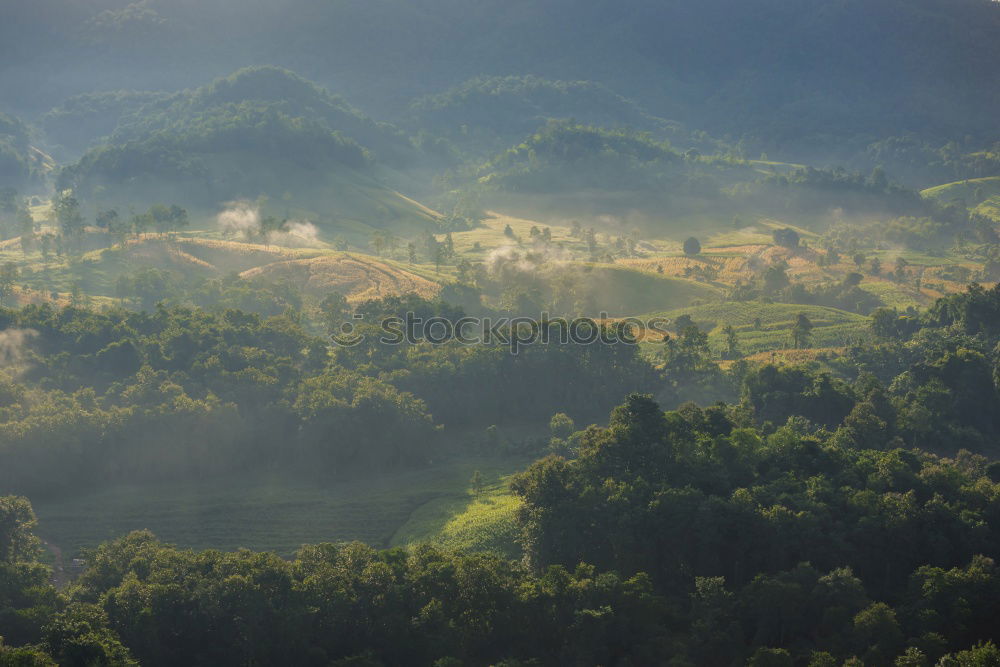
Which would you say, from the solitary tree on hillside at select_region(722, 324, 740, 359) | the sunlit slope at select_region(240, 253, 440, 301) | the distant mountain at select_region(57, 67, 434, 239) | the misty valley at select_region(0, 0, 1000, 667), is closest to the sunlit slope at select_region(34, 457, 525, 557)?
the misty valley at select_region(0, 0, 1000, 667)

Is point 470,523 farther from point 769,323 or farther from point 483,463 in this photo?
point 769,323

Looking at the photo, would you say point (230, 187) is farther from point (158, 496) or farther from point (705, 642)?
point (705, 642)

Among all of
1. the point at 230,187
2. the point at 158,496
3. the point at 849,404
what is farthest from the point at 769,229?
the point at 158,496

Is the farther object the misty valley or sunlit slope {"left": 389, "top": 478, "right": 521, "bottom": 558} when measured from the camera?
sunlit slope {"left": 389, "top": 478, "right": 521, "bottom": 558}

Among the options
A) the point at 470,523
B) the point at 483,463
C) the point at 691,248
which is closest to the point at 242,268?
the point at 483,463

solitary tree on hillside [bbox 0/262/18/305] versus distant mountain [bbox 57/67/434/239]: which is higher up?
distant mountain [bbox 57/67/434/239]

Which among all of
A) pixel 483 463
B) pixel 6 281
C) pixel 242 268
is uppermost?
pixel 242 268

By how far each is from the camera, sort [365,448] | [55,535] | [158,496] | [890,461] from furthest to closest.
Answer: [365,448]
[158,496]
[55,535]
[890,461]

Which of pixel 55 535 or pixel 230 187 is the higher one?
pixel 230 187

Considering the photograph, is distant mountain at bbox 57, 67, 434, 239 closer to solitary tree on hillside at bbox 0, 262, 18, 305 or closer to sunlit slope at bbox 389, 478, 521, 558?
solitary tree on hillside at bbox 0, 262, 18, 305

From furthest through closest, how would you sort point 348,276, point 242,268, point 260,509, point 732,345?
point 242,268 < point 348,276 < point 732,345 < point 260,509

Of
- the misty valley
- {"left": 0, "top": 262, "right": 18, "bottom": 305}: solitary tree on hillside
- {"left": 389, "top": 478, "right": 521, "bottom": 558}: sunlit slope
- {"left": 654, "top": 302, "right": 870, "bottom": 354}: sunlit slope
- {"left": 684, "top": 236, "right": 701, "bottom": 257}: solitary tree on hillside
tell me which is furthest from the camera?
{"left": 684, "top": 236, "right": 701, "bottom": 257}: solitary tree on hillside
